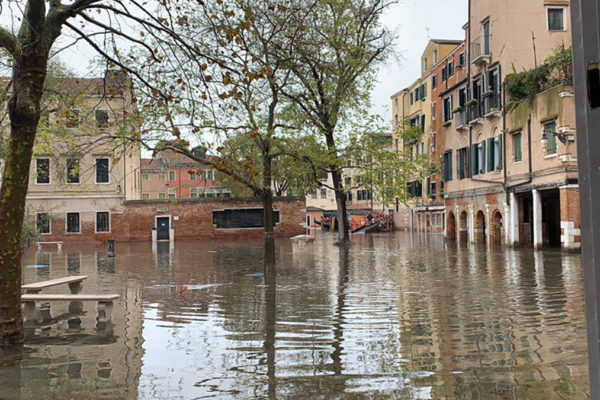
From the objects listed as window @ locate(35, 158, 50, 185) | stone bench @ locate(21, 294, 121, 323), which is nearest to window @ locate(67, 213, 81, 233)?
window @ locate(35, 158, 50, 185)

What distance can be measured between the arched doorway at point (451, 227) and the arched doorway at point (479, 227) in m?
4.36

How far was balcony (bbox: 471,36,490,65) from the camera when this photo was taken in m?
29.9

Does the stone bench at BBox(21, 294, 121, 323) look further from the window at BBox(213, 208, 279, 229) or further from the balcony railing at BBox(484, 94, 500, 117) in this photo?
the window at BBox(213, 208, 279, 229)

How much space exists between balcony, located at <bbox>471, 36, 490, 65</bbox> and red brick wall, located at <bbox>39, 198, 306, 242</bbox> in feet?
63.7

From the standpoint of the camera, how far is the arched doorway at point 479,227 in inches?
1256

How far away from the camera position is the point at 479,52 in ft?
101

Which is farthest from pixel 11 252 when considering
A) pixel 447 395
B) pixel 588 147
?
pixel 588 147

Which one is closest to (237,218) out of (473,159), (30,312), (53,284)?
(473,159)

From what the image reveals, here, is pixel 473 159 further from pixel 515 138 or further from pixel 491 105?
pixel 515 138

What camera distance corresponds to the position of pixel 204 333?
8.50m

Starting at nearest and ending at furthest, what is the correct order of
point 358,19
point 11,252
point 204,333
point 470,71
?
point 11,252, point 204,333, point 358,19, point 470,71

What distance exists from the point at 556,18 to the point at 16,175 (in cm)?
2758

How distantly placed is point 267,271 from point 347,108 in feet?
33.9

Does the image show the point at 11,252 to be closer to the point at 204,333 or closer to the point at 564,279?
the point at 204,333
